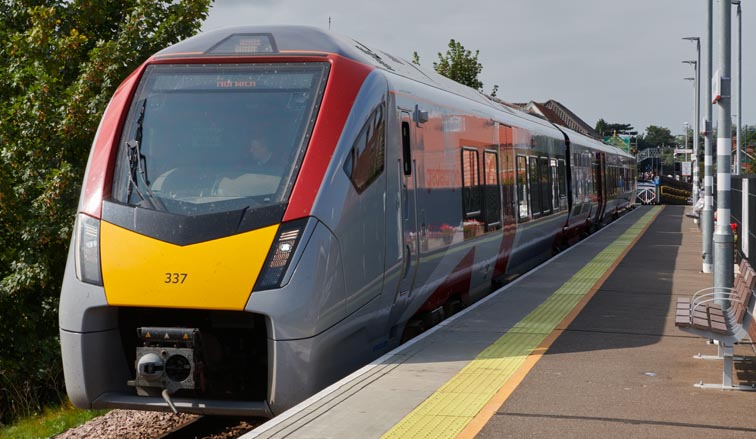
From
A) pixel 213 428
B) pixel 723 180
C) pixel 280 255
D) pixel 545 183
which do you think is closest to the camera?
pixel 280 255

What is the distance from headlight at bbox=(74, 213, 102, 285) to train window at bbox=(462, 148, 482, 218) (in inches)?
200

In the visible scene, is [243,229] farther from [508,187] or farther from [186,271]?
[508,187]

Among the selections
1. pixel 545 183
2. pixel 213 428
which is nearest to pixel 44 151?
pixel 545 183

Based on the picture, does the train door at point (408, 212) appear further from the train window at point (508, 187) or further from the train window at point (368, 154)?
the train window at point (508, 187)

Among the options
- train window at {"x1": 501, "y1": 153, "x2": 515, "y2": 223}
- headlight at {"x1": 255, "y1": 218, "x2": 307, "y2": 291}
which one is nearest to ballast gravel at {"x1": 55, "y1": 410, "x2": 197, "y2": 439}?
headlight at {"x1": 255, "y1": 218, "x2": 307, "y2": 291}

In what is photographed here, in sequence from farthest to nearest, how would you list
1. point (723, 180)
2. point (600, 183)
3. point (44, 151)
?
point (600, 183)
point (44, 151)
point (723, 180)

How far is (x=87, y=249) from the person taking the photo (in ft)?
23.7

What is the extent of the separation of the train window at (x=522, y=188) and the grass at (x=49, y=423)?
23.6ft

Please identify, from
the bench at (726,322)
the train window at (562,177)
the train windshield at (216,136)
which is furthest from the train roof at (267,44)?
the train window at (562,177)

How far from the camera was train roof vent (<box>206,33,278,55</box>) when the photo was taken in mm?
8062

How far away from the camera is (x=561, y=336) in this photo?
9.74 metres

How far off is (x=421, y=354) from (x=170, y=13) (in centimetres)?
1169

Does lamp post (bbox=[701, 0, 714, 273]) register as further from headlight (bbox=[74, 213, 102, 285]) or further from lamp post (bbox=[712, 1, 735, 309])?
headlight (bbox=[74, 213, 102, 285])

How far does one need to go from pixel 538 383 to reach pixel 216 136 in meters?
3.13
